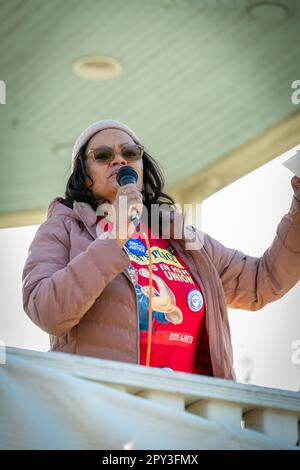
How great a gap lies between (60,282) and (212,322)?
19.3 inches

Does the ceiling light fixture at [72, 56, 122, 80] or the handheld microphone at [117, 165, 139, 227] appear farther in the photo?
the ceiling light fixture at [72, 56, 122, 80]

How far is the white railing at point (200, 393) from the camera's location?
2.31 m

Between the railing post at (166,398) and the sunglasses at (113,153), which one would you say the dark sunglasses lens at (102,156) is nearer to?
the sunglasses at (113,153)

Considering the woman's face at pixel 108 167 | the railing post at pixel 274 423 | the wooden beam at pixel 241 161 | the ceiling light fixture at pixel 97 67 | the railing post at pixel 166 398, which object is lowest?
the railing post at pixel 274 423

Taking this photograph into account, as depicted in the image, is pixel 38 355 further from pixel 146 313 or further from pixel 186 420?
pixel 146 313

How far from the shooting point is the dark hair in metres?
3.26

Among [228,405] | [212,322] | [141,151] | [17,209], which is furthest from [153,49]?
[228,405]

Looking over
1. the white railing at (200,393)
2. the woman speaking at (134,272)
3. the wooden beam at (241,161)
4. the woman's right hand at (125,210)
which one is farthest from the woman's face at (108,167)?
the wooden beam at (241,161)

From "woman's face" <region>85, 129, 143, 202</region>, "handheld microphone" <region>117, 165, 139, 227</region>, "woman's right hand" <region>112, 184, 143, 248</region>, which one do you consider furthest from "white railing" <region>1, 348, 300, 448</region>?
"woman's face" <region>85, 129, 143, 202</region>

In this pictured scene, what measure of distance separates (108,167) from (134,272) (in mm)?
386

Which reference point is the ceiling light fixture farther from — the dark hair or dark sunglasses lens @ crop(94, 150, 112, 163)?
dark sunglasses lens @ crop(94, 150, 112, 163)

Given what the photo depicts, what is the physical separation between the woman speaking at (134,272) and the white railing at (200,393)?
0.41 m

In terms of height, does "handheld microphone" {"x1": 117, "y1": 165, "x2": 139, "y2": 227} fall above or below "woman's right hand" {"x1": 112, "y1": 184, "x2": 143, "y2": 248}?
above

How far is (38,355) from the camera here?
230 cm
